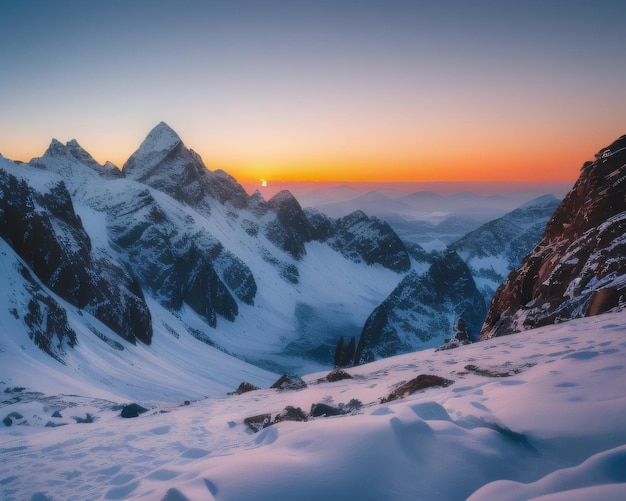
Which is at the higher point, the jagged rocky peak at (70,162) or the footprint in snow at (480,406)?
the jagged rocky peak at (70,162)

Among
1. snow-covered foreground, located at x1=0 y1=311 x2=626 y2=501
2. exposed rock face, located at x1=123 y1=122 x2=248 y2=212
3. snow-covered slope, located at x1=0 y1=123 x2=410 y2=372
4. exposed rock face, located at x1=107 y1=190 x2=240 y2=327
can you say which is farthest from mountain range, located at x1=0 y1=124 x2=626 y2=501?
exposed rock face, located at x1=123 y1=122 x2=248 y2=212

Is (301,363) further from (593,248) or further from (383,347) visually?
(593,248)

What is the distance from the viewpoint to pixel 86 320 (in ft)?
186

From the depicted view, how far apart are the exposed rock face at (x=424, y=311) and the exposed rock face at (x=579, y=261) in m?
50.0

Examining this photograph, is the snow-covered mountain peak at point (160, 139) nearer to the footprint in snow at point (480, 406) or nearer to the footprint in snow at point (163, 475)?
the footprint in snow at point (163, 475)

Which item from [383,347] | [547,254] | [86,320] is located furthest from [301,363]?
[547,254]

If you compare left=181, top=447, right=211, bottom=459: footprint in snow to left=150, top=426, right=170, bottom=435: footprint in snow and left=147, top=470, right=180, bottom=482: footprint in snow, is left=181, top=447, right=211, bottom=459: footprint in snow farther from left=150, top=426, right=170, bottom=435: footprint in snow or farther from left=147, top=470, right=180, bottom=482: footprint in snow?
left=150, top=426, right=170, bottom=435: footprint in snow

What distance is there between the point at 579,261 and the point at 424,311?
101924 mm

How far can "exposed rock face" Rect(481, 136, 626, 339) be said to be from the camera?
1582 centimetres

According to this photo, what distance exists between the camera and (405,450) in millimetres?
5027

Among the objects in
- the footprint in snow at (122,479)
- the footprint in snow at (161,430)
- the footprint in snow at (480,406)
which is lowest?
the footprint in snow at (161,430)

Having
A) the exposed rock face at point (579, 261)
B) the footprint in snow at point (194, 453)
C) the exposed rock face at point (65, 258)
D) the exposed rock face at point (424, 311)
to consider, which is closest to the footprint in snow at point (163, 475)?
the footprint in snow at point (194, 453)

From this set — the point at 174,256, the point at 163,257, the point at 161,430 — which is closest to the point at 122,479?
the point at 161,430

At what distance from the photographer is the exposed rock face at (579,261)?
15.8 metres
